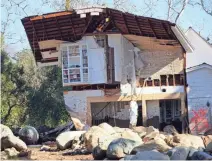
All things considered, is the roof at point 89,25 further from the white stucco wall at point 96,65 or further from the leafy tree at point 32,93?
the leafy tree at point 32,93

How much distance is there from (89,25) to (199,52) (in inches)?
246

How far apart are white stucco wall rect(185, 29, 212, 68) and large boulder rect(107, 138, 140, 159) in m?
10.5

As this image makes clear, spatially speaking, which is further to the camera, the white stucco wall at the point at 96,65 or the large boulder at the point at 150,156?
the white stucco wall at the point at 96,65

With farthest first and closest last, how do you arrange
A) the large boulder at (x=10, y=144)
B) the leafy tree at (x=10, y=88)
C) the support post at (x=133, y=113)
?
the leafy tree at (x=10, y=88), the support post at (x=133, y=113), the large boulder at (x=10, y=144)

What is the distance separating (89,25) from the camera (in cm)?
2359

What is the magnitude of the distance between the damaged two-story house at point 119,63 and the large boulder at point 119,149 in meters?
8.86

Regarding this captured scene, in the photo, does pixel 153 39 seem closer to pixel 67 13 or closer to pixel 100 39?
pixel 100 39

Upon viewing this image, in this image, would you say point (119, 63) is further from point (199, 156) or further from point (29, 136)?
point (199, 156)

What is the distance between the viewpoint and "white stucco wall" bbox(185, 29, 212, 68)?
2377 cm

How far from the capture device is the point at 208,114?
74.4 feet

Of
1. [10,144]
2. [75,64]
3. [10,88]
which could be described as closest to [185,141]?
[10,144]

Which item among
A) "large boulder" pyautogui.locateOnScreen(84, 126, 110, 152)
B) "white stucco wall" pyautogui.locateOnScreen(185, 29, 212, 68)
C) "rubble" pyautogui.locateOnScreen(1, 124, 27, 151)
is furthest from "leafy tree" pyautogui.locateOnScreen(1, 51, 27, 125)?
"large boulder" pyautogui.locateOnScreen(84, 126, 110, 152)

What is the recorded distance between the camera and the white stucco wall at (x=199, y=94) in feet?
74.7

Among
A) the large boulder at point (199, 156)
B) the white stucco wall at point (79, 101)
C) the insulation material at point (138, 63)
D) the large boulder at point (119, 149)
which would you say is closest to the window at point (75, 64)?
the white stucco wall at point (79, 101)
